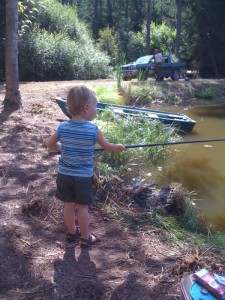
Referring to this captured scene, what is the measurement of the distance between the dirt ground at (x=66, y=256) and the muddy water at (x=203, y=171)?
181 cm


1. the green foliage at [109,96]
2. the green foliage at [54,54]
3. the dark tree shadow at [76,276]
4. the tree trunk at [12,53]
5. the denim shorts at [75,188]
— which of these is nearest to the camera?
the dark tree shadow at [76,276]

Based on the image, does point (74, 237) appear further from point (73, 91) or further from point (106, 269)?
point (73, 91)

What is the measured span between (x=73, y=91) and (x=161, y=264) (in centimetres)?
157

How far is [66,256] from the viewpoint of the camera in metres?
3.54

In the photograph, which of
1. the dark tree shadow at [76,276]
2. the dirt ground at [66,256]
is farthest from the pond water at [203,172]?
the dark tree shadow at [76,276]

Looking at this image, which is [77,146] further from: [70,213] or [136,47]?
[136,47]

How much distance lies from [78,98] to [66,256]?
1.30 m

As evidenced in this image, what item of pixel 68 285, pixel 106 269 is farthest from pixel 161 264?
pixel 68 285

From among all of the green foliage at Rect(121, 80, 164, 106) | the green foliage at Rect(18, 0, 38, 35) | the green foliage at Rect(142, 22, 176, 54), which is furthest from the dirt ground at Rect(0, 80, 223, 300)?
the green foliage at Rect(142, 22, 176, 54)

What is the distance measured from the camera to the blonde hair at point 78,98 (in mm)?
3381

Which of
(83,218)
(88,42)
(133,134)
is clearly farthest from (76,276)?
(88,42)

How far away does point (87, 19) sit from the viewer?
170 ft

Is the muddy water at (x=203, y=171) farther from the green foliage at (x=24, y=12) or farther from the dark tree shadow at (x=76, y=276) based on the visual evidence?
the green foliage at (x=24, y=12)

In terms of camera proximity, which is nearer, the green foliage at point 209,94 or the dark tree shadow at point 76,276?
the dark tree shadow at point 76,276
